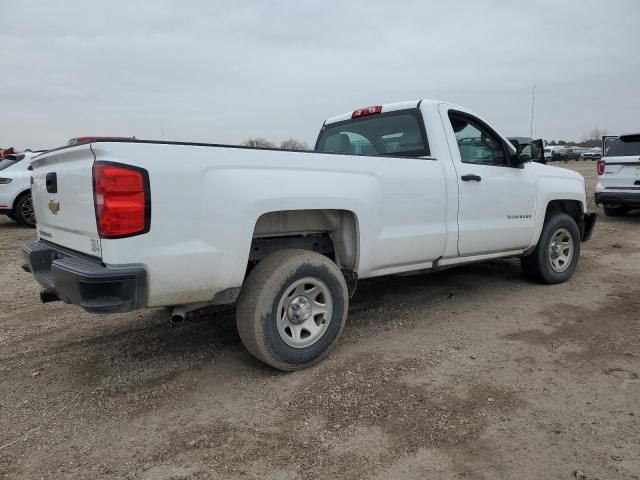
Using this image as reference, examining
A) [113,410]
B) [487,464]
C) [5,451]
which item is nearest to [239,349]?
[113,410]

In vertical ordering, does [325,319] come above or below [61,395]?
above

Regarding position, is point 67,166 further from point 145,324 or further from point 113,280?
point 145,324

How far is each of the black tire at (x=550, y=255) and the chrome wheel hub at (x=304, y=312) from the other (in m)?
3.05

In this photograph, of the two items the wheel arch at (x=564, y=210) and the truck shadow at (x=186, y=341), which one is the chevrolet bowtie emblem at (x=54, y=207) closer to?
the truck shadow at (x=186, y=341)

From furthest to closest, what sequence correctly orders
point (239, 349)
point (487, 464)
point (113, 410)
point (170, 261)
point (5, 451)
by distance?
point (239, 349)
point (113, 410)
point (170, 261)
point (5, 451)
point (487, 464)

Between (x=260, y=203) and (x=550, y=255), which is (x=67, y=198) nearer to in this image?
(x=260, y=203)

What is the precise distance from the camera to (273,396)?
9.94 ft

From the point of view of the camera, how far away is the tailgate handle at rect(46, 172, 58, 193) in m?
3.14

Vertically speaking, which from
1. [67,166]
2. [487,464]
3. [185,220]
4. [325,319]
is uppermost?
[67,166]

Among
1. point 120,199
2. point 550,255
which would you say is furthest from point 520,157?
point 120,199

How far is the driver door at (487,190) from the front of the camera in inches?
171

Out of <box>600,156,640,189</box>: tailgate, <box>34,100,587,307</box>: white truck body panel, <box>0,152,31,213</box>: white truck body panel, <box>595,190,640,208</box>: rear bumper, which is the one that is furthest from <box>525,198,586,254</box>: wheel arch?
<box>0,152,31,213</box>: white truck body panel

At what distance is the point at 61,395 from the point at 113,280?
1096mm

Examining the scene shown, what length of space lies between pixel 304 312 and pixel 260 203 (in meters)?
0.84
